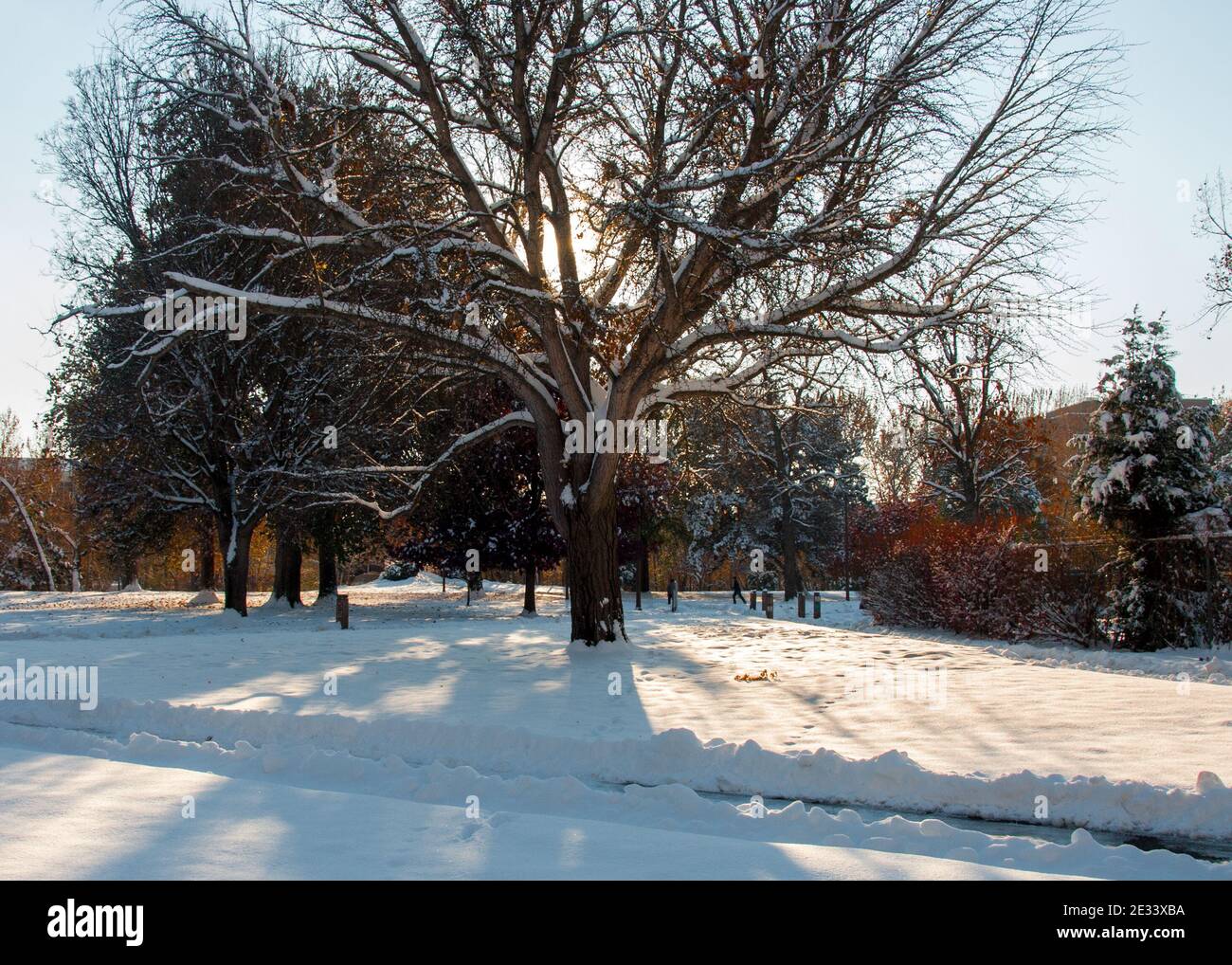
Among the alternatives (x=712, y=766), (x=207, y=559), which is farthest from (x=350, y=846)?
(x=207, y=559)

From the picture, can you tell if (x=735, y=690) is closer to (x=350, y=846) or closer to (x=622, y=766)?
(x=622, y=766)

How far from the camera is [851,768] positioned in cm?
752

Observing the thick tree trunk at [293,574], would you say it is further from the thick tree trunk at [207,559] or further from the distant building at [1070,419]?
the distant building at [1070,419]

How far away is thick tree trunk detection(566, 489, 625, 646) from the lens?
15117 mm

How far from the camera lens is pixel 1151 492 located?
17.1 m

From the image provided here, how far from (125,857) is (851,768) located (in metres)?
5.21

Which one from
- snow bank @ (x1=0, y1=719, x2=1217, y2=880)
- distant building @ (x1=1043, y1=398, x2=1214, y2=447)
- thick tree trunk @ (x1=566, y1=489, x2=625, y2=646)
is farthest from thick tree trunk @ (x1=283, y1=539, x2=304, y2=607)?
distant building @ (x1=1043, y1=398, x2=1214, y2=447)

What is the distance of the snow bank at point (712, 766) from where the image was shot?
6613 millimetres

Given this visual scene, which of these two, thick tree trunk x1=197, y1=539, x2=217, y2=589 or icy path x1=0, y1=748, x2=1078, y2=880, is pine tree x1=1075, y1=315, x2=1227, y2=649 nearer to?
icy path x1=0, y1=748, x2=1078, y2=880

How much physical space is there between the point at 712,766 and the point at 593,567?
291 inches

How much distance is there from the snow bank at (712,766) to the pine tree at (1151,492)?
37.5 ft

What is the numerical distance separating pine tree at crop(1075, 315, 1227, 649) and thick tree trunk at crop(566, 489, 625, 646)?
9.49 meters
